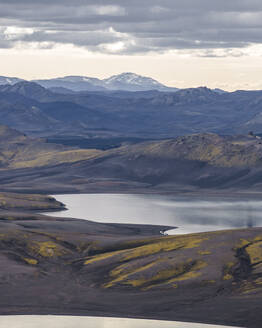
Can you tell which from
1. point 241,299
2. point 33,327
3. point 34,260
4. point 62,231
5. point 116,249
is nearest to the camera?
point 33,327

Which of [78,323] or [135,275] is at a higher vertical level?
[135,275]

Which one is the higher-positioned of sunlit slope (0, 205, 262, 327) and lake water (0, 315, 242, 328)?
sunlit slope (0, 205, 262, 327)

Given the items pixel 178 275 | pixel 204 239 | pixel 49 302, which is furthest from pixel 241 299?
pixel 204 239

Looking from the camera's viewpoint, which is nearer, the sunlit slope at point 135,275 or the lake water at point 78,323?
the lake water at point 78,323

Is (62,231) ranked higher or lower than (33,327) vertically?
higher

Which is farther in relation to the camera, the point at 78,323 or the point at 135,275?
the point at 135,275

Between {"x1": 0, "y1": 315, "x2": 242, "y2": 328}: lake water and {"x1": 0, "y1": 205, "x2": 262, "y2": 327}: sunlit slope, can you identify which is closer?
{"x1": 0, "y1": 315, "x2": 242, "y2": 328}: lake water

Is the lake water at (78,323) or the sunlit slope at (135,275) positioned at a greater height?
the sunlit slope at (135,275)

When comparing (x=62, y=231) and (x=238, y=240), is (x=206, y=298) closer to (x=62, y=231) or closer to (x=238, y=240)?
(x=238, y=240)
